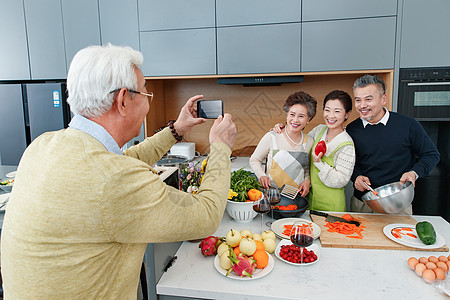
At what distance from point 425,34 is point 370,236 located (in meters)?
1.82

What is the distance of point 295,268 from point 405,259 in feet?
1.41

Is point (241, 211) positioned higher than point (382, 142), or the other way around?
point (382, 142)

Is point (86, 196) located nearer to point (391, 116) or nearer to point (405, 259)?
point (405, 259)

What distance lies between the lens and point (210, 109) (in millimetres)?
1371

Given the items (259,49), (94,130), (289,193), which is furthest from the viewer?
(259,49)

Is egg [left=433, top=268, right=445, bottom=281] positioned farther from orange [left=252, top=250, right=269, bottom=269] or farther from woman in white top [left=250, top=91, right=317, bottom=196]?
woman in white top [left=250, top=91, right=317, bottom=196]

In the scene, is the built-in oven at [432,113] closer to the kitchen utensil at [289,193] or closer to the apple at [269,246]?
the kitchen utensil at [289,193]

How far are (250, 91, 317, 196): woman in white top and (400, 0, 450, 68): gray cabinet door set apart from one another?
1048 millimetres

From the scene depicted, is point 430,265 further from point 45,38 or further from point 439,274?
point 45,38

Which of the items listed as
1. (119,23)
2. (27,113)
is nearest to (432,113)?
(119,23)

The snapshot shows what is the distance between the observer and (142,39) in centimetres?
272

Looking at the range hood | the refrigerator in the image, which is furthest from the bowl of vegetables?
the refrigerator

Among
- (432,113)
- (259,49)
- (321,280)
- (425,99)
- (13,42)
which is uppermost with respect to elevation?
(13,42)

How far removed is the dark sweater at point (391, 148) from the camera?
181 centimetres
